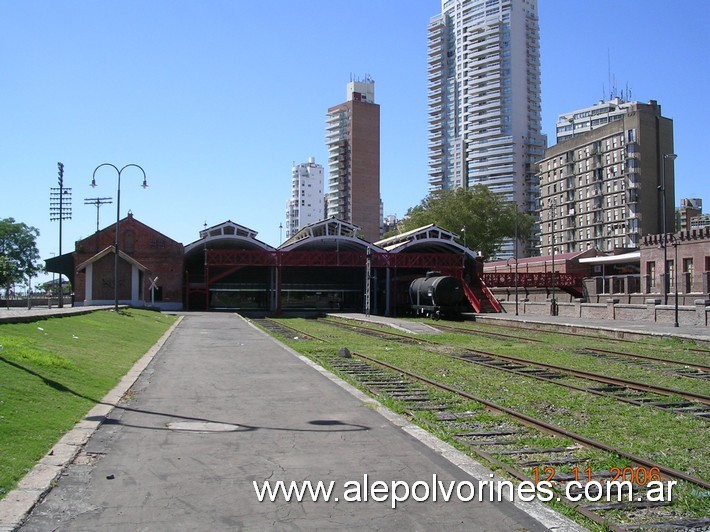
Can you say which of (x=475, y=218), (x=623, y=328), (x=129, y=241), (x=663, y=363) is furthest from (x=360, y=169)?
(x=663, y=363)

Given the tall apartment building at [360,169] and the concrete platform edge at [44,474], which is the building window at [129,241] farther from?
the tall apartment building at [360,169]

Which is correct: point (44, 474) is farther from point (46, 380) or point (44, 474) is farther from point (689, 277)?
point (689, 277)

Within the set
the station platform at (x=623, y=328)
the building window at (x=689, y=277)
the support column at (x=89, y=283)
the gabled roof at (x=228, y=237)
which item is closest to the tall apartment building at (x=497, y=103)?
the gabled roof at (x=228, y=237)

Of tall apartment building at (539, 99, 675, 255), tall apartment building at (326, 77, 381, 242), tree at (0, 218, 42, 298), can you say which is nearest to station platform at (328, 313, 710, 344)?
tall apartment building at (539, 99, 675, 255)

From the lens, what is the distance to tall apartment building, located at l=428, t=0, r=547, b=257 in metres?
146

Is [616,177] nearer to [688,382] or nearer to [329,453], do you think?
[688,382]

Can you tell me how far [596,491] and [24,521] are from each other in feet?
17.2

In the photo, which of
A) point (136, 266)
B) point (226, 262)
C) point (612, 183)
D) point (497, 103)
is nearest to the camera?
point (136, 266)

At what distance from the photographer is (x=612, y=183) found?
100 m

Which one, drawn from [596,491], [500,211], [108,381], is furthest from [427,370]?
[500,211]

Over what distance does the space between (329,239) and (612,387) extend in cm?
5041

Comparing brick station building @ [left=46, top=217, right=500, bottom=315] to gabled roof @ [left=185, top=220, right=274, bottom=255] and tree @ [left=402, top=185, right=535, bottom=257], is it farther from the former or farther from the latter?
tree @ [left=402, top=185, right=535, bottom=257]

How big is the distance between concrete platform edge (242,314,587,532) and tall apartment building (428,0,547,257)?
5244 inches

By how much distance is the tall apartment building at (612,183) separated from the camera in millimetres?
94500
